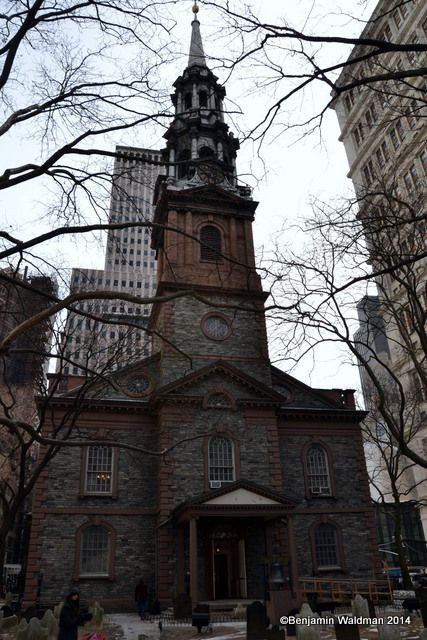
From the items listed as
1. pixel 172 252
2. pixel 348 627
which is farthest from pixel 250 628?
pixel 172 252

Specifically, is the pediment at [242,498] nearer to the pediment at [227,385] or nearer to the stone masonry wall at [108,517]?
the stone masonry wall at [108,517]

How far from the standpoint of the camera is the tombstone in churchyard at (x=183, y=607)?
1762cm

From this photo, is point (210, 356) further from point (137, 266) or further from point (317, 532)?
point (137, 266)

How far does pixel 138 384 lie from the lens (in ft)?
84.2

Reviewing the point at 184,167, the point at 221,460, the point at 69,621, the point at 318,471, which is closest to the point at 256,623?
the point at 69,621

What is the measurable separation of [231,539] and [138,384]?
28.4 feet

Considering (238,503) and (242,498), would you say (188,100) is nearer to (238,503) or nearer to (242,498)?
(242,498)

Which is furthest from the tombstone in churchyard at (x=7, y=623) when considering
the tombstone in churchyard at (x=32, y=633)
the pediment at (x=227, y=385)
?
the pediment at (x=227, y=385)

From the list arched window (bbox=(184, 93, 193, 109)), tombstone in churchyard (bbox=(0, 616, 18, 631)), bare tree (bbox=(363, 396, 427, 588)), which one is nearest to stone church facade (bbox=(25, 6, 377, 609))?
bare tree (bbox=(363, 396, 427, 588))

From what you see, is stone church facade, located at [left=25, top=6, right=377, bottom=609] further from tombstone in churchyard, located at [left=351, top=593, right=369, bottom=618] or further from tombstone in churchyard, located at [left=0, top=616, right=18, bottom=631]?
tombstone in churchyard, located at [left=0, top=616, right=18, bottom=631]

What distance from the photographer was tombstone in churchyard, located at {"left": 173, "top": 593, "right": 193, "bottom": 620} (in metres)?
17.6

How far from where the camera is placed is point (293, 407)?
1051 inches

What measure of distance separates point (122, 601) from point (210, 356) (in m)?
11.6

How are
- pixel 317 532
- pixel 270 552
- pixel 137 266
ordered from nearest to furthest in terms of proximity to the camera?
pixel 270 552 < pixel 317 532 < pixel 137 266
